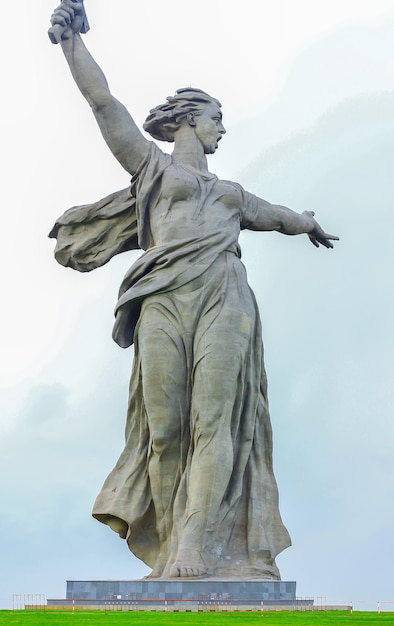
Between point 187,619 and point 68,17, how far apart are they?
835cm

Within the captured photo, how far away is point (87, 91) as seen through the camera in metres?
17.9

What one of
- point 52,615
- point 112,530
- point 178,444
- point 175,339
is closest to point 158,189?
point 175,339

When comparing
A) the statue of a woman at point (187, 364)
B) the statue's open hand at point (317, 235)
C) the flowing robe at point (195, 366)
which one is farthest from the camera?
the statue's open hand at point (317, 235)

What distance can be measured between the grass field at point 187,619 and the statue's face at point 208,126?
21.9 ft

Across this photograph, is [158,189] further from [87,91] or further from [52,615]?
[52,615]

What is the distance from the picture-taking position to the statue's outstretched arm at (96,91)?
1786 centimetres

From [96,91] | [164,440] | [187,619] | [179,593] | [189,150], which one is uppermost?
[96,91]

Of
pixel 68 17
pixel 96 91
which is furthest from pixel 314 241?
pixel 68 17

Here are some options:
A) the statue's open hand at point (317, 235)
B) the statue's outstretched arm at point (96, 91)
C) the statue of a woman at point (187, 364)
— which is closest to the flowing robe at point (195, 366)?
the statue of a woman at point (187, 364)

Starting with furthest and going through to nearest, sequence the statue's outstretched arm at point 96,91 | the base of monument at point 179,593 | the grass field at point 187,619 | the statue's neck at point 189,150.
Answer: the statue's neck at point 189,150, the statue's outstretched arm at point 96,91, the base of monument at point 179,593, the grass field at point 187,619

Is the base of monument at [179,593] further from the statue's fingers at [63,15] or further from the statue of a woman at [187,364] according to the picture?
the statue's fingers at [63,15]

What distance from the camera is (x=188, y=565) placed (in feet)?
54.6

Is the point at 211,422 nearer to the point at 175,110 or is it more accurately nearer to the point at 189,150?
the point at 189,150

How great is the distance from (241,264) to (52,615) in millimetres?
5771
